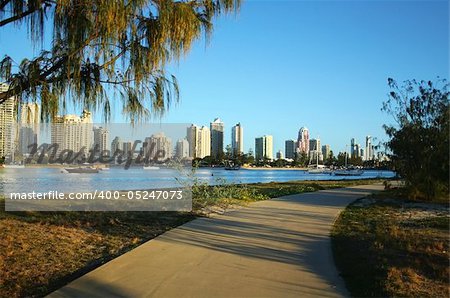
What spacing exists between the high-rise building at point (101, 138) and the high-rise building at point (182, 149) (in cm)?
441

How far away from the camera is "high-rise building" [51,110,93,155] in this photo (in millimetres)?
7684

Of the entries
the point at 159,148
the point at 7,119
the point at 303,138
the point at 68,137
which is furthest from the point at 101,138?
the point at 303,138

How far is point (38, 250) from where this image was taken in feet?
26.8

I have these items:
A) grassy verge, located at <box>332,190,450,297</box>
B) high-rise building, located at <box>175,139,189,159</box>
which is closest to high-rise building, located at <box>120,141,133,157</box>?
high-rise building, located at <box>175,139,189,159</box>

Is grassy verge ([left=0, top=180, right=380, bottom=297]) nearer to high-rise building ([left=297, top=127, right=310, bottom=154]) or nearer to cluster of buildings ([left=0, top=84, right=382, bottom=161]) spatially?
cluster of buildings ([left=0, top=84, right=382, bottom=161])

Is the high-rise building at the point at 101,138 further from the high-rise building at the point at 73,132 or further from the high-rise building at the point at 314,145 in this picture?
the high-rise building at the point at 314,145

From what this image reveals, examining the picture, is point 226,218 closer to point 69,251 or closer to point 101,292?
point 69,251

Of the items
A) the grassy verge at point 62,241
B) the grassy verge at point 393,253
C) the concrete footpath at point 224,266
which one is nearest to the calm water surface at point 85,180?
the grassy verge at point 62,241

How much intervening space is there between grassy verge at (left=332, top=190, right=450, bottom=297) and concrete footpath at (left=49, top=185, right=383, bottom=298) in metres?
0.32

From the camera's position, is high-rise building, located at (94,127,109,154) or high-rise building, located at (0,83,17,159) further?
high-rise building, located at (94,127,109,154)

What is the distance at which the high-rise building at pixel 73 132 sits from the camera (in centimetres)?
768

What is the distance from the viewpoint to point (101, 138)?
34.8 feet

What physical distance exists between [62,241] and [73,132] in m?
2.17

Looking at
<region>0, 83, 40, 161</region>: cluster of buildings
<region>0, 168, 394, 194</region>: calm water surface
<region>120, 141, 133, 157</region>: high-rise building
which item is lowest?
<region>0, 168, 394, 194</region>: calm water surface
